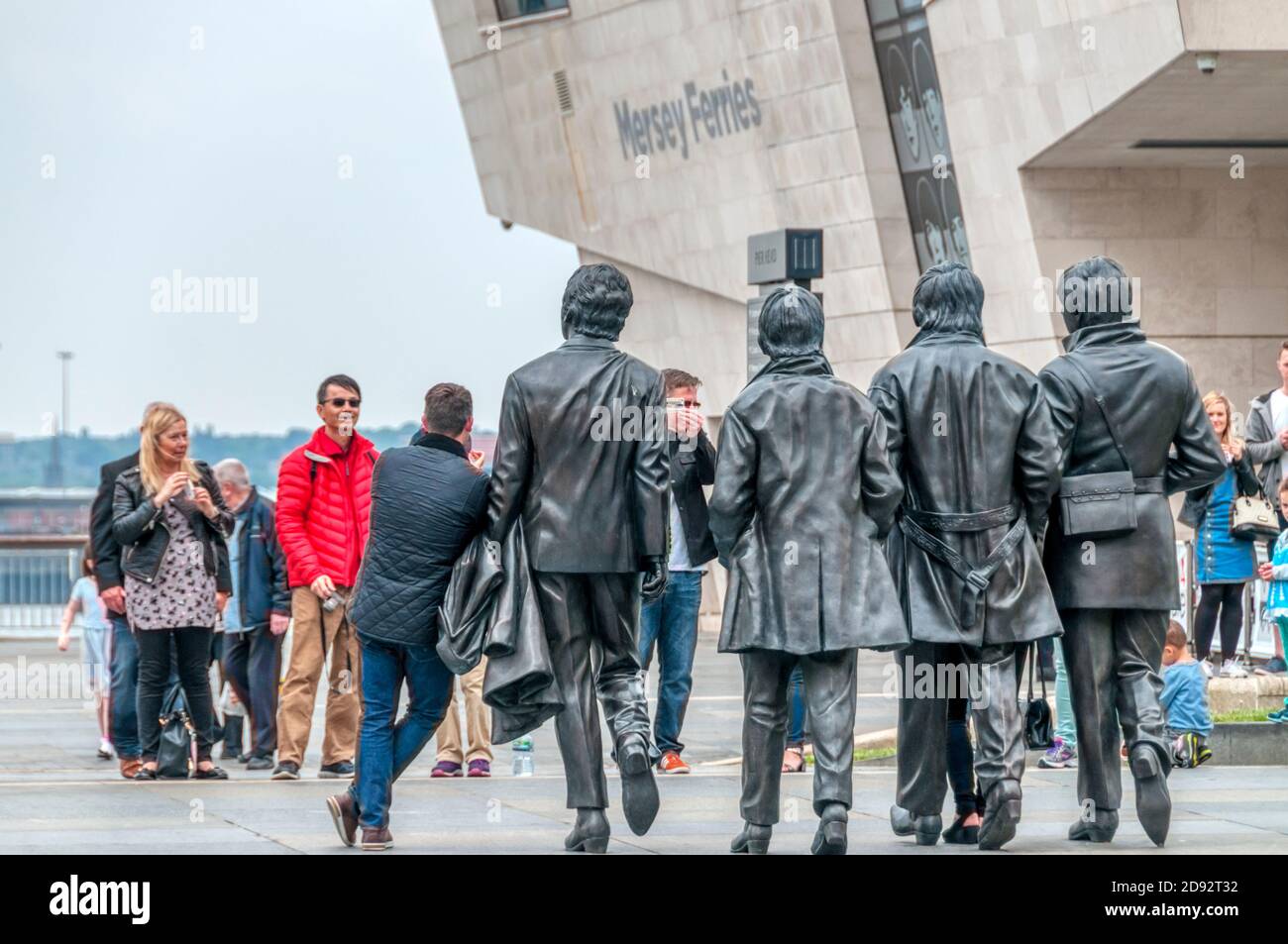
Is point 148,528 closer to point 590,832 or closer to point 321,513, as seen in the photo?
point 321,513

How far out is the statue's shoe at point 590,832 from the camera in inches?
311

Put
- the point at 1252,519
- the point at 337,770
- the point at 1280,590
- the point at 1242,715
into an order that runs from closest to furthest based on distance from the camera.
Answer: the point at 337,770
the point at 1280,590
the point at 1242,715
the point at 1252,519

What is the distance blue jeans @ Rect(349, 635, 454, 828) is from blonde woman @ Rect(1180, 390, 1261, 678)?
740cm

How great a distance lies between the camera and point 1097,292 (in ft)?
27.3

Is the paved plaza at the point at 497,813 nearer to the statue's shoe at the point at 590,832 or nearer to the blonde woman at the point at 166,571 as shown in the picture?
the statue's shoe at the point at 590,832

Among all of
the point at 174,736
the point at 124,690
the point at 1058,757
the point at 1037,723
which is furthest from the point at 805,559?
the point at 124,690

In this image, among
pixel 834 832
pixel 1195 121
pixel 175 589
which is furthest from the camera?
pixel 1195 121

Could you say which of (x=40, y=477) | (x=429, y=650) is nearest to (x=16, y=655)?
(x=429, y=650)

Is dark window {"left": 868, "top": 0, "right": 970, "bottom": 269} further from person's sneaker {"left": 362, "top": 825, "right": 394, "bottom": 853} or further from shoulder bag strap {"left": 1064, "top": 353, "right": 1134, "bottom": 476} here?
person's sneaker {"left": 362, "top": 825, "right": 394, "bottom": 853}

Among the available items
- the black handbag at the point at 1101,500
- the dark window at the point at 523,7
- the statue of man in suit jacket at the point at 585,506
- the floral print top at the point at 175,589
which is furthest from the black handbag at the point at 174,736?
the dark window at the point at 523,7

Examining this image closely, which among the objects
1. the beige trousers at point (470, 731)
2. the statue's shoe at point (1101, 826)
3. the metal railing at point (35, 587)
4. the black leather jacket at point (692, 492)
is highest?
the metal railing at point (35, 587)

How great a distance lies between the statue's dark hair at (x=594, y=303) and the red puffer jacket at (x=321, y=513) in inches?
112

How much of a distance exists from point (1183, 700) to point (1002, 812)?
3608mm
